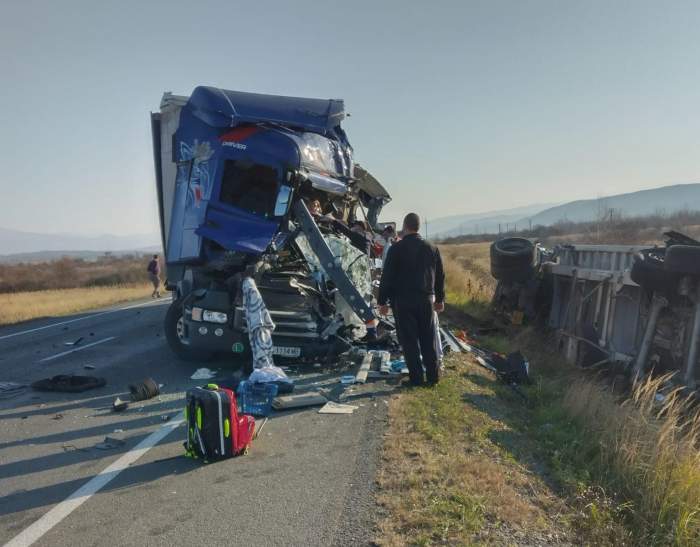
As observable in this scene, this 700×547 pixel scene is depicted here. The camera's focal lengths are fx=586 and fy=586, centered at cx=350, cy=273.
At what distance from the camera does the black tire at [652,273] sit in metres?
7.10

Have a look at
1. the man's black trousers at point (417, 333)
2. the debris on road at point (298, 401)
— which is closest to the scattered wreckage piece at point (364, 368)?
the man's black trousers at point (417, 333)

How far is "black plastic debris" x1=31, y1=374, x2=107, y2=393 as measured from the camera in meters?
6.79

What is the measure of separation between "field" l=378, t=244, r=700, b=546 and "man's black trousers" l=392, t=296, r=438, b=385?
271mm

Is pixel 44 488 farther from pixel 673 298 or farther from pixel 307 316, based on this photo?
pixel 673 298

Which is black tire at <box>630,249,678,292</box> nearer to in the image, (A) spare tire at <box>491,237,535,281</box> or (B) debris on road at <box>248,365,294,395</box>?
(A) spare tire at <box>491,237,535,281</box>

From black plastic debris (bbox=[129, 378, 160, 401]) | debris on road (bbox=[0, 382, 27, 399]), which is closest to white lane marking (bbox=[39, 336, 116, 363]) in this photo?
debris on road (bbox=[0, 382, 27, 399])

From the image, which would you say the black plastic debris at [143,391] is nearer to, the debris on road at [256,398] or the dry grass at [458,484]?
the debris on road at [256,398]

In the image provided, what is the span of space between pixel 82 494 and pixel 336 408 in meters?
2.55

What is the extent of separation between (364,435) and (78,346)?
7.19m

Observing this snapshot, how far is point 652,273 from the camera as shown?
7.33 meters

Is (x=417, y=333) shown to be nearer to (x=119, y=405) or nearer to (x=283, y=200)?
(x=283, y=200)

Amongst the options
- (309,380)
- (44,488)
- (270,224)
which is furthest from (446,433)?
(270,224)

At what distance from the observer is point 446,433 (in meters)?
4.95

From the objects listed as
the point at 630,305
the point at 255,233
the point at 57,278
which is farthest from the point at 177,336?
the point at 57,278
